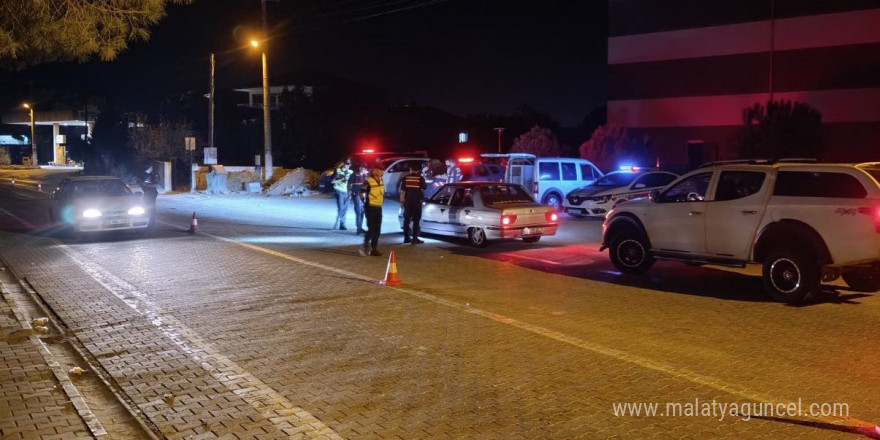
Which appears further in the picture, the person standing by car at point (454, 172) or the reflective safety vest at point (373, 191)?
the person standing by car at point (454, 172)

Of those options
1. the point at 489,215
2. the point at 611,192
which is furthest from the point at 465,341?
the point at 611,192

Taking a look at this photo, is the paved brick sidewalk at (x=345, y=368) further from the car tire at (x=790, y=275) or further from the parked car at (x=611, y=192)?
the parked car at (x=611, y=192)

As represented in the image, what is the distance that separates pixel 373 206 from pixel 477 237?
2.63 metres

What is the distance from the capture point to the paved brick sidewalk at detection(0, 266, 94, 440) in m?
5.63

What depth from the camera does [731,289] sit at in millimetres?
11539

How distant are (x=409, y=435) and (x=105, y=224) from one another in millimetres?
14646

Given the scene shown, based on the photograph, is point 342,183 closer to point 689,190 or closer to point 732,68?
point 689,190

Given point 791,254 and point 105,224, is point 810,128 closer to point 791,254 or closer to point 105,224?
point 791,254

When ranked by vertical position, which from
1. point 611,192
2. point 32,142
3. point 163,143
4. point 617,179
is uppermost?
point 32,142

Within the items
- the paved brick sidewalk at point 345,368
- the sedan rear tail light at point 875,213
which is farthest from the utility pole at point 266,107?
the sedan rear tail light at point 875,213

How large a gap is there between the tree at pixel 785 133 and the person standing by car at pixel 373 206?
2180 cm

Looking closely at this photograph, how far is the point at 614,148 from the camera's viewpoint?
38375mm

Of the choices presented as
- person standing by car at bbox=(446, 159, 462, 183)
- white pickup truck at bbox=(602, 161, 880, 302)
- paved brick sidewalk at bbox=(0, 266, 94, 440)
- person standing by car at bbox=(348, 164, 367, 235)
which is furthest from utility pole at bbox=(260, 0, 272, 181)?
paved brick sidewalk at bbox=(0, 266, 94, 440)

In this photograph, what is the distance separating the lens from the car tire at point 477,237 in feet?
52.6
